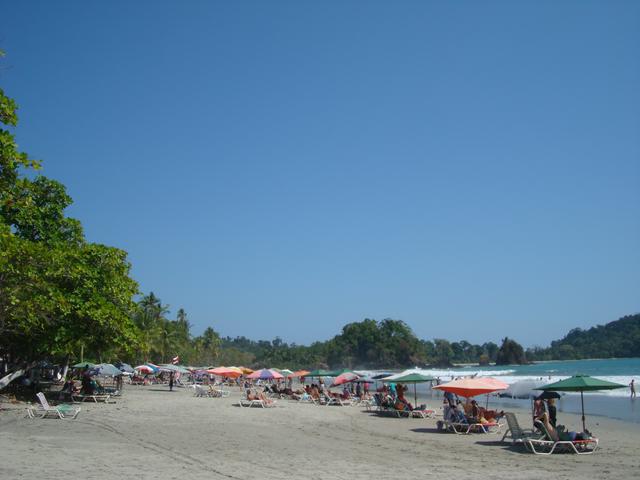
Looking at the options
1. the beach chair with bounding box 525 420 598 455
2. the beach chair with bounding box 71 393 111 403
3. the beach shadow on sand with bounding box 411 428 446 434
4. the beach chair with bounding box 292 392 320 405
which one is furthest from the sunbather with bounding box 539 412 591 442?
the beach chair with bounding box 71 393 111 403

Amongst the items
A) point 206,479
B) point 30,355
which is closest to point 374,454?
point 206,479

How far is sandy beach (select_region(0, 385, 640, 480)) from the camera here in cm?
941

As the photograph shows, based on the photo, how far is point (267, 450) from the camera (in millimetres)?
11992

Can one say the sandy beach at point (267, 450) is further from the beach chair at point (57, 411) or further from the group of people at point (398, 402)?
the group of people at point (398, 402)

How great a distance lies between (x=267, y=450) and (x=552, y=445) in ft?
20.1

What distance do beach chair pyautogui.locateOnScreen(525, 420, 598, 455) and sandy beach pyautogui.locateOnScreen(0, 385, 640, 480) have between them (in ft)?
1.02

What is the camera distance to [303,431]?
52.4ft

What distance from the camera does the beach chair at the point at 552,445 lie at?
12227 mm

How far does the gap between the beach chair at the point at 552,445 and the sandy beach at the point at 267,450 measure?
0.31 m

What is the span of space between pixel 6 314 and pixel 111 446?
274 inches

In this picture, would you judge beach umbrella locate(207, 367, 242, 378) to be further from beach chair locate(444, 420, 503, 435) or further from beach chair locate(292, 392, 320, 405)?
beach chair locate(444, 420, 503, 435)

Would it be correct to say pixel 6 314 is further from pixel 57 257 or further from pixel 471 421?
pixel 471 421

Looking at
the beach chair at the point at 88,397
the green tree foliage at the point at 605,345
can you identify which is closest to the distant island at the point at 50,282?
the beach chair at the point at 88,397

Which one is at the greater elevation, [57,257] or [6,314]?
Answer: [57,257]
